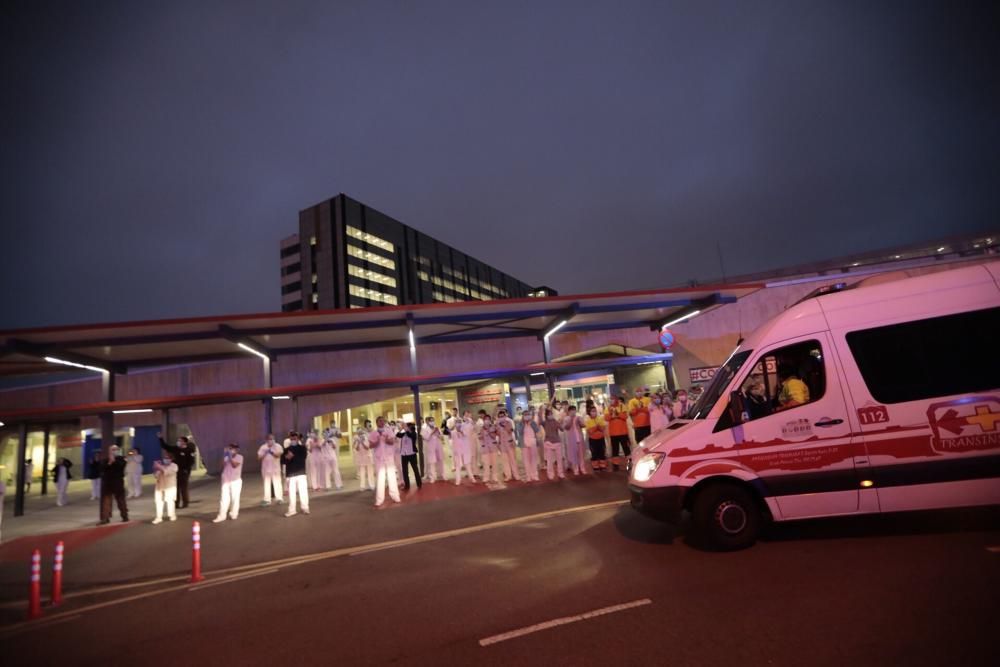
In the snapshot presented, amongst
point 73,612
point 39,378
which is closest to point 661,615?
point 73,612

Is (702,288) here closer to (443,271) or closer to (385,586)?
(385,586)

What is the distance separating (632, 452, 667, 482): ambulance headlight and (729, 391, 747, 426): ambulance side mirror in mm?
912

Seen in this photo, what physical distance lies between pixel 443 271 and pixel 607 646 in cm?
7570

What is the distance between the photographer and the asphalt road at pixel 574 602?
340cm

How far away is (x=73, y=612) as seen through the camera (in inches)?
232

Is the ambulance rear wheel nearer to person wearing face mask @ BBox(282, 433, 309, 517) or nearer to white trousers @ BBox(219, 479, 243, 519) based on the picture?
person wearing face mask @ BBox(282, 433, 309, 517)

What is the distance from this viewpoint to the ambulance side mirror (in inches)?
206

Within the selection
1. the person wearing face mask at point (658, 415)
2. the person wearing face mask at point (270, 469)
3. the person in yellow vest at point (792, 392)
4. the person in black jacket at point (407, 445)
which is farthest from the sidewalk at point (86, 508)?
the person in yellow vest at point (792, 392)

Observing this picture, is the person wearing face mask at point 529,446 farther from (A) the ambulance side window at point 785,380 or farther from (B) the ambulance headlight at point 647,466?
(A) the ambulance side window at point 785,380

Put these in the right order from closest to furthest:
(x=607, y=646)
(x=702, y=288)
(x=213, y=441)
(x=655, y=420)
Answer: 1. (x=607, y=646)
2. (x=655, y=420)
3. (x=702, y=288)
4. (x=213, y=441)

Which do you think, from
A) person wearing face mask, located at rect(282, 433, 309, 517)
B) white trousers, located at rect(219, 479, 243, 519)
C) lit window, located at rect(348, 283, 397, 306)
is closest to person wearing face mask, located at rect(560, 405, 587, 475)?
person wearing face mask, located at rect(282, 433, 309, 517)

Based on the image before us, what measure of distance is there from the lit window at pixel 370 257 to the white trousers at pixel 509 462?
52.4m

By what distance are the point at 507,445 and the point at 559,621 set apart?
29.0 feet

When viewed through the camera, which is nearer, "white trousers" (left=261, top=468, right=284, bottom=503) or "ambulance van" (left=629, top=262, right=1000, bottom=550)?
"ambulance van" (left=629, top=262, right=1000, bottom=550)
